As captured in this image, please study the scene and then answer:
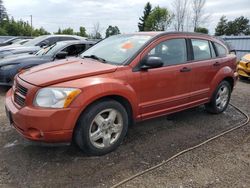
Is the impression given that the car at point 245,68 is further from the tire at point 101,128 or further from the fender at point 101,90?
the tire at point 101,128

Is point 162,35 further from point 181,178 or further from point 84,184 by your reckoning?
point 84,184

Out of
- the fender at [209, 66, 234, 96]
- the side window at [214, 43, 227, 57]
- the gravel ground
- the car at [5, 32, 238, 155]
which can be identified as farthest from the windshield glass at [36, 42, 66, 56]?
the fender at [209, 66, 234, 96]

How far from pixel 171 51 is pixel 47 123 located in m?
2.39

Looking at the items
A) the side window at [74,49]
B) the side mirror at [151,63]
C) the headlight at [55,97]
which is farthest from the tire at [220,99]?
the side window at [74,49]

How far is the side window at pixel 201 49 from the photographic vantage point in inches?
201

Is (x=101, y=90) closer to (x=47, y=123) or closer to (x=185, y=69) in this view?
(x=47, y=123)

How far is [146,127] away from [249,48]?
14.9 m

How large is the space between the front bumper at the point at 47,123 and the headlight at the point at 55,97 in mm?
67

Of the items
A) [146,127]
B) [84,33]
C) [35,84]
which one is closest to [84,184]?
[35,84]

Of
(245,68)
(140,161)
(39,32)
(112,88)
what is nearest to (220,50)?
(112,88)

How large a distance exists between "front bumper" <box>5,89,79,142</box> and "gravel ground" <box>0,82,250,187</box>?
0.18 m

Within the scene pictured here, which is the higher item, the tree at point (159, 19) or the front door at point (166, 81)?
the tree at point (159, 19)

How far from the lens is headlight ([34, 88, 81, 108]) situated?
10.9 feet

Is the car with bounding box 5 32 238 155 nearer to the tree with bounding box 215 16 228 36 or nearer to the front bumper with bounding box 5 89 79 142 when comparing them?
the front bumper with bounding box 5 89 79 142
